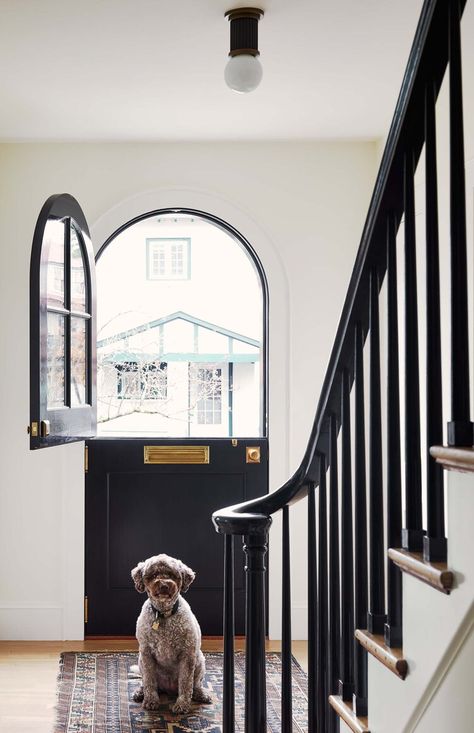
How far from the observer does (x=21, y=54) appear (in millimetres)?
3441

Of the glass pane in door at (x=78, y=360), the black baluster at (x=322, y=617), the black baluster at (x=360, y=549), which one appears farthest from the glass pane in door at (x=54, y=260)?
the black baluster at (x=360, y=549)

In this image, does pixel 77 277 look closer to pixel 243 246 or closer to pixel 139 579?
pixel 243 246

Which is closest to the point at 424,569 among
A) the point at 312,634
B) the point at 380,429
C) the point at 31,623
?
the point at 380,429

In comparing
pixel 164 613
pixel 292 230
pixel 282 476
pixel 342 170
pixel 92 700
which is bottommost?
pixel 92 700

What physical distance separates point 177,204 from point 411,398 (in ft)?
11.4

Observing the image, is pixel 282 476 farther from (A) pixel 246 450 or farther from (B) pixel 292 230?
(B) pixel 292 230

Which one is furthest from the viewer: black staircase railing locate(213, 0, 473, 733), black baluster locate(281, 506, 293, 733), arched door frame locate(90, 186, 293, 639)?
arched door frame locate(90, 186, 293, 639)

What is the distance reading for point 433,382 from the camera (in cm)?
135

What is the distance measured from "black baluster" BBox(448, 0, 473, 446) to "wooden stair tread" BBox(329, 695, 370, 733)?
726 millimetres

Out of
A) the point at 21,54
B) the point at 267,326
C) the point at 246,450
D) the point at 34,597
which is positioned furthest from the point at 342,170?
the point at 34,597

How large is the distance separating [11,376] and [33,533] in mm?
882

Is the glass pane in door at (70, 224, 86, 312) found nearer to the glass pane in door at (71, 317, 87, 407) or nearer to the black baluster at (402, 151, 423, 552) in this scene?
the glass pane in door at (71, 317, 87, 407)

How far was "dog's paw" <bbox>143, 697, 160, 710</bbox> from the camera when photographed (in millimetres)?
3523

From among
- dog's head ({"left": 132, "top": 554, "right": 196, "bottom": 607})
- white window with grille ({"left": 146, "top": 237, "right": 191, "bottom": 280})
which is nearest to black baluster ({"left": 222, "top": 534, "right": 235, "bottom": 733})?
dog's head ({"left": 132, "top": 554, "right": 196, "bottom": 607})
